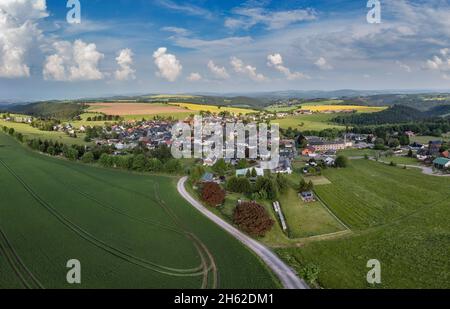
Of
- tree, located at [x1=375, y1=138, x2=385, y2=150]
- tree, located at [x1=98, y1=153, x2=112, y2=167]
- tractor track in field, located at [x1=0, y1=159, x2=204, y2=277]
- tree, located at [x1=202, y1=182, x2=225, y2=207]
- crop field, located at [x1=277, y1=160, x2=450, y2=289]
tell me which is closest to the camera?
tractor track in field, located at [x1=0, y1=159, x2=204, y2=277]

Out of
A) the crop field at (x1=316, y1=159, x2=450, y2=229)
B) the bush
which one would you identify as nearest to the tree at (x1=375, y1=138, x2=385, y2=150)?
the crop field at (x1=316, y1=159, x2=450, y2=229)

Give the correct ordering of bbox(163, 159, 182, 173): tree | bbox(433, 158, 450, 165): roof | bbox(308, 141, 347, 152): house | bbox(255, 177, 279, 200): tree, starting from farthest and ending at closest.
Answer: bbox(308, 141, 347, 152): house < bbox(433, 158, 450, 165): roof < bbox(163, 159, 182, 173): tree < bbox(255, 177, 279, 200): tree

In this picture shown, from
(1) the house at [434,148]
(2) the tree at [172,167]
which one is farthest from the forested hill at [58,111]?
(1) the house at [434,148]

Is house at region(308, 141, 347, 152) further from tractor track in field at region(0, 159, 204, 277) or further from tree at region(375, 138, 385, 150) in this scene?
tractor track in field at region(0, 159, 204, 277)

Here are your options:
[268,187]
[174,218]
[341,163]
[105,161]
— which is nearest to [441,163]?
[341,163]

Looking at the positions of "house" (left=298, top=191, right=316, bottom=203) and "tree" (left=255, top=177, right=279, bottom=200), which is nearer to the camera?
"tree" (left=255, top=177, right=279, bottom=200)

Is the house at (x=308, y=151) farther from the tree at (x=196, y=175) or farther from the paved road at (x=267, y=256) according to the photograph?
the paved road at (x=267, y=256)

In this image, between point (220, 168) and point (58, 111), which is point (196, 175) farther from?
point (58, 111)
